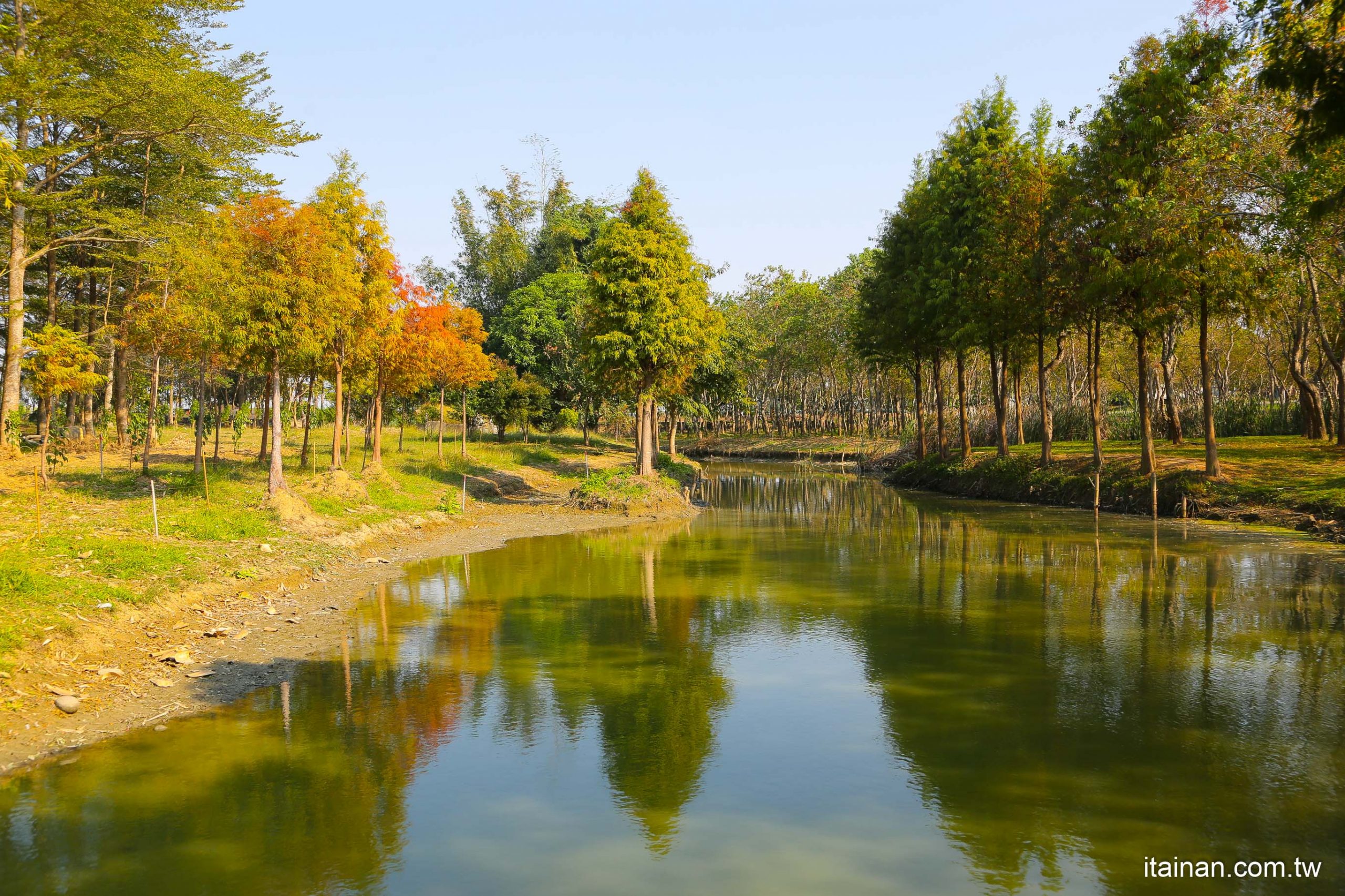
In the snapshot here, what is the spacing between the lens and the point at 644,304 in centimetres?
3594

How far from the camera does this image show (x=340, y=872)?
7297 mm

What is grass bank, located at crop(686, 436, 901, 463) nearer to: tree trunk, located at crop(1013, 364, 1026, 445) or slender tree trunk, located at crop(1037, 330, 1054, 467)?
tree trunk, located at crop(1013, 364, 1026, 445)

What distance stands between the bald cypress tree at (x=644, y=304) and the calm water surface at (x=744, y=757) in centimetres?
1933

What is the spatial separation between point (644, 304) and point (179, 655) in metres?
25.7

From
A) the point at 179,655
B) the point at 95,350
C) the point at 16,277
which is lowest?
the point at 179,655

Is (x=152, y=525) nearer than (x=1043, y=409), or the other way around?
(x=152, y=525)

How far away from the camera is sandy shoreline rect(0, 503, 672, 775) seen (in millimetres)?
10172

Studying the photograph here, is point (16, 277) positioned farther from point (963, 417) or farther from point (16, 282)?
point (963, 417)

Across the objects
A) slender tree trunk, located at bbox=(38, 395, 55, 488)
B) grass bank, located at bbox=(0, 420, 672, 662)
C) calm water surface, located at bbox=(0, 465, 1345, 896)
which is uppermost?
slender tree trunk, located at bbox=(38, 395, 55, 488)

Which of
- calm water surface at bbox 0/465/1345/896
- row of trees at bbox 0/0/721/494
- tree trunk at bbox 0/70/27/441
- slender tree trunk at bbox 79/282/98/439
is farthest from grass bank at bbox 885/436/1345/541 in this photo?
slender tree trunk at bbox 79/282/98/439

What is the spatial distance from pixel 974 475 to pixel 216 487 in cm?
3360

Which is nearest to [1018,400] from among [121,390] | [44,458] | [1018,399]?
[1018,399]

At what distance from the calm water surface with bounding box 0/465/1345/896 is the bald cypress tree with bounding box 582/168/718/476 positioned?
1933 cm

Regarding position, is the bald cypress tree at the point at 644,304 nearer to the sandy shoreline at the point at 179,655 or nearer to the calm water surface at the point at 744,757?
the sandy shoreline at the point at 179,655
